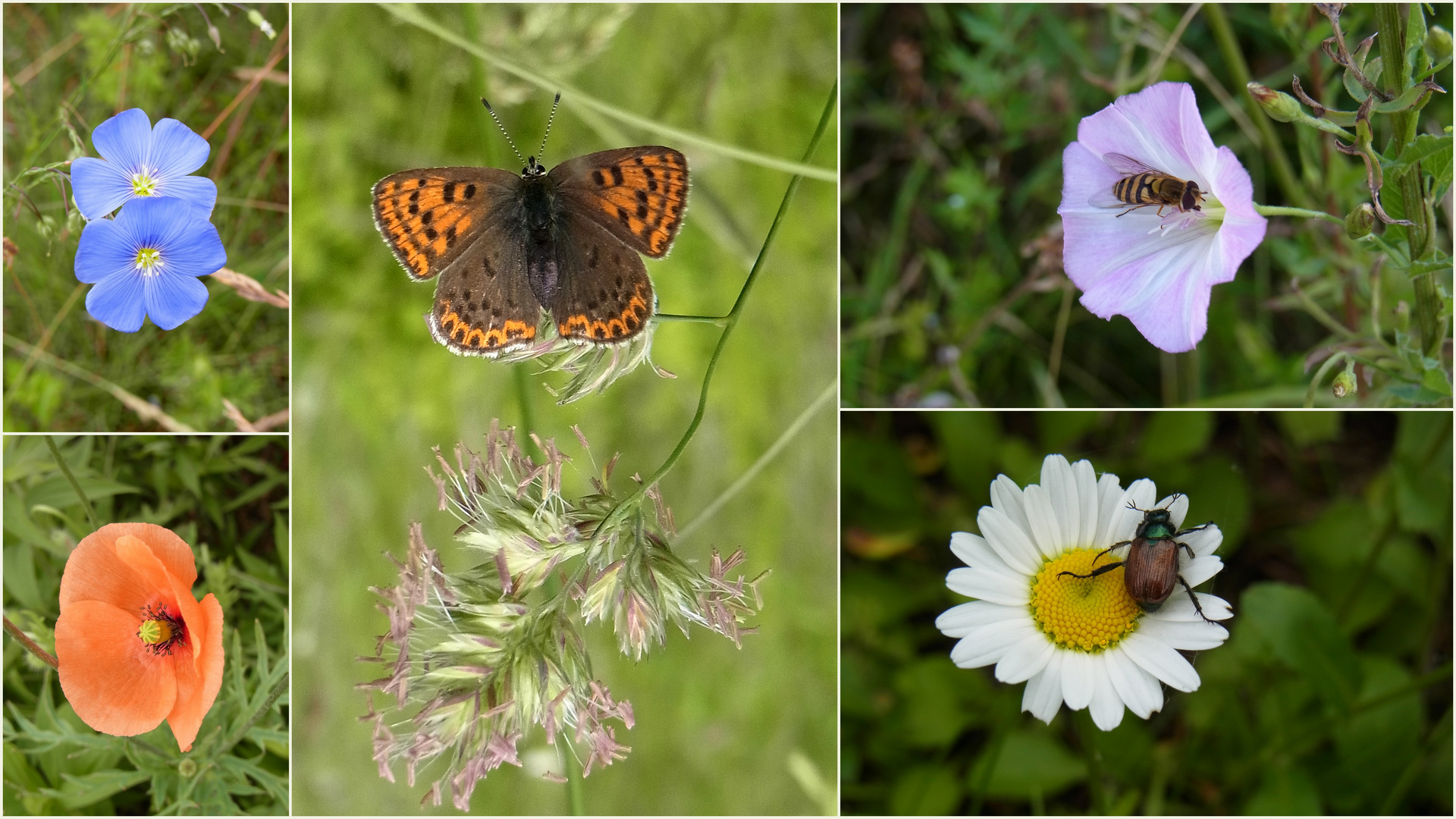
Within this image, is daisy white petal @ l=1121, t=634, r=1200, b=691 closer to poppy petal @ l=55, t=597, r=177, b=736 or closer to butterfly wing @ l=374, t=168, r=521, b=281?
butterfly wing @ l=374, t=168, r=521, b=281

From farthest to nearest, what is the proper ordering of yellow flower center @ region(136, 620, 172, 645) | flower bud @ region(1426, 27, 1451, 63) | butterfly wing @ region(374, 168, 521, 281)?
yellow flower center @ region(136, 620, 172, 645)
butterfly wing @ region(374, 168, 521, 281)
flower bud @ region(1426, 27, 1451, 63)

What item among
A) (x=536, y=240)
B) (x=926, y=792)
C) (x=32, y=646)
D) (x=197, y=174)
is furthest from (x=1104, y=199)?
(x=32, y=646)

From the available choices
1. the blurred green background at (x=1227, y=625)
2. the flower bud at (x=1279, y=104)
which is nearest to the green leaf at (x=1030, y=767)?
the blurred green background at (x=1227, y=625)

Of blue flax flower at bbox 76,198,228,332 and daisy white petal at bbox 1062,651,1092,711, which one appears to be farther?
blue flax flower at bbox 76,198,228,332

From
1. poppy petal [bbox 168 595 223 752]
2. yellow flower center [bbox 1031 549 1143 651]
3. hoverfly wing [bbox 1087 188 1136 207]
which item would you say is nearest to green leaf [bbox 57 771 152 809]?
poppy petal [bbox 168 595 223 752]

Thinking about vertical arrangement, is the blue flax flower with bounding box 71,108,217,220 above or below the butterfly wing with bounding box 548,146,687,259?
above

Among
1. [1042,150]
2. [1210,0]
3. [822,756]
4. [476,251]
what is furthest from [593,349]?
[1210,0]

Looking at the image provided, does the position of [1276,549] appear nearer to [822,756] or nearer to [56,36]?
[822,756]
